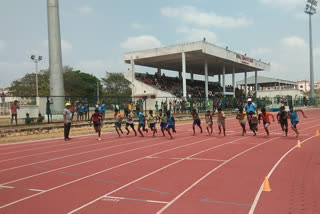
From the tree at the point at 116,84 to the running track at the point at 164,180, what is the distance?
2460 inches

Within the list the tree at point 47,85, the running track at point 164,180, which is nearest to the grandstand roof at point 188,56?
the tree at point 47,85

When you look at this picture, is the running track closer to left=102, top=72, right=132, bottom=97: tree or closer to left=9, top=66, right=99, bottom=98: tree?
left=9, top=66, right=99, bottom=98: tree

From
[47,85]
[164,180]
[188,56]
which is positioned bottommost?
[164,180]

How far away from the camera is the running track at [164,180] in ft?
16.6

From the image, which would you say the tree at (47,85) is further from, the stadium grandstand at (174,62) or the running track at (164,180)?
the running track at (164,180)

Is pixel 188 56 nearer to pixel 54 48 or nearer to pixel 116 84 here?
pixel 54 48

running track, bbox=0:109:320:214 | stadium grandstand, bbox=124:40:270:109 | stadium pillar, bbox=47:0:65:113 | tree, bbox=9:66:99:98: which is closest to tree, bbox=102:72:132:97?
tree, bbox=9:66:99:98

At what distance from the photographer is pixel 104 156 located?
10.0 meters

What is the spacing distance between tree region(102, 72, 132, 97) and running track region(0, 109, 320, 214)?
62.5 metres

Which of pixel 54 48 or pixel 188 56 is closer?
pixel 54 48

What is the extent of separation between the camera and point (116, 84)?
73.9 metres

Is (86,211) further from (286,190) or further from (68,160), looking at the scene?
(68,160)

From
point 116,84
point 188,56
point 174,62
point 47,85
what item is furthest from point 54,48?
point 116,84

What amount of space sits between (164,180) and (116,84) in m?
68.5
